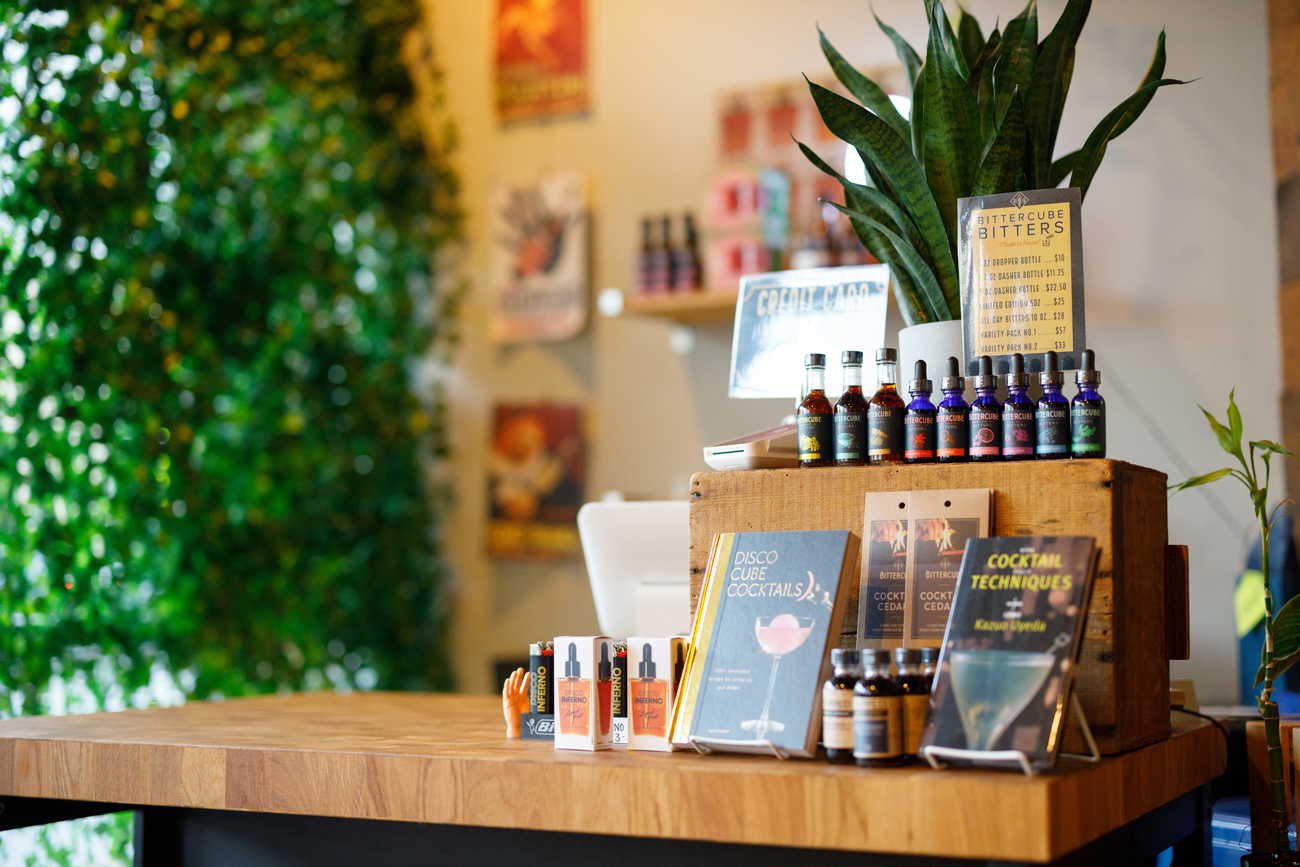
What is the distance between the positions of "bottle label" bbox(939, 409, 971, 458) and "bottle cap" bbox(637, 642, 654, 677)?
0.43m

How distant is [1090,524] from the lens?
1.26 metres

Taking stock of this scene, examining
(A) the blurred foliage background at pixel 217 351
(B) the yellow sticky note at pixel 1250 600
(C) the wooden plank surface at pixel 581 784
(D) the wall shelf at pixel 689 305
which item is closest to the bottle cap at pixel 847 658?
(C) the wooden plank surface at pixel 581 784

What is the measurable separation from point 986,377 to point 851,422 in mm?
175

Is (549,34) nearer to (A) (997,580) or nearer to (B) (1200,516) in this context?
(B) (1200,516)

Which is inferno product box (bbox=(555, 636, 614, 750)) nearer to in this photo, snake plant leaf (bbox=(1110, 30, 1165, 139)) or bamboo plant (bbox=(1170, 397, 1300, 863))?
bamboo plant (bbox=(1170, 397, 1300, 863))

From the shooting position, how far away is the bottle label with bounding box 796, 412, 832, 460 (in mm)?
1454

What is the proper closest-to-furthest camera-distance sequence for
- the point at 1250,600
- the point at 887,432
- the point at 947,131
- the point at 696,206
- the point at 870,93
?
1. the point at 887,432
2. the point at 947,131
3. the point at 870,93
4. the point at 1250,600
5. the point at 696,206

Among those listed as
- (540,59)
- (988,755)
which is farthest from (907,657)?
(540,59)

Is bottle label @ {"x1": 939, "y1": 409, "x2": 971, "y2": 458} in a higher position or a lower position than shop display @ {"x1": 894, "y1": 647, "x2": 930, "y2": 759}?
higher

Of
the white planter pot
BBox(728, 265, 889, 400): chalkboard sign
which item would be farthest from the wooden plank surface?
BBox(728, 265, 889, 400): chalkboard sign

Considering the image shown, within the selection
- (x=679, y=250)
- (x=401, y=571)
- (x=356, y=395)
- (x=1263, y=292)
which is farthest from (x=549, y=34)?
(x=1263, y=292)

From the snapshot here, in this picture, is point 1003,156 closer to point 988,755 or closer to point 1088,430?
point 1088,430

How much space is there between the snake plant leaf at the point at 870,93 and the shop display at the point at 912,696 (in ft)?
2.49

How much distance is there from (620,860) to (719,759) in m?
0.23
